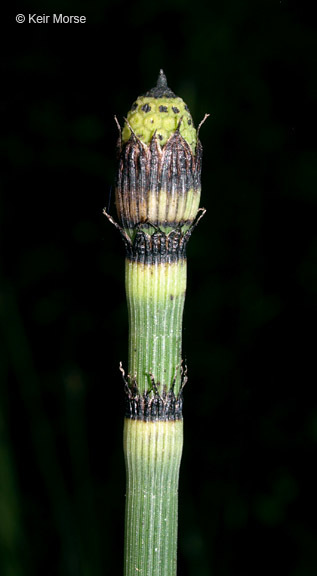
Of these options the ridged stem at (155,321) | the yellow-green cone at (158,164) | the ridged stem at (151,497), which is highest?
the yellow-green cone at (158,164)

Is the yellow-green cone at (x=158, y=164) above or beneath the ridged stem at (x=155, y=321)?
above

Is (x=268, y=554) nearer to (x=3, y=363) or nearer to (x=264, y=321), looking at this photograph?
(x=264, y=321)

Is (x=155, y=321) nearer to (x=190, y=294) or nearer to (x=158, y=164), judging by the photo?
(x=158, y=164)

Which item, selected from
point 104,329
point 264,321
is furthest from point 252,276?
point 104,329

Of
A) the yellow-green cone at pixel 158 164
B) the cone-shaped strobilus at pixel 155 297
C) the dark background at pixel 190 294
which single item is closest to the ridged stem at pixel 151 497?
the cone-shaped strobilus at pixel 155 297

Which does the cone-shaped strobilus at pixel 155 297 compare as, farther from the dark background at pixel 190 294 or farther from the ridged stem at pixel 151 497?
the dark background at pixel 190 294

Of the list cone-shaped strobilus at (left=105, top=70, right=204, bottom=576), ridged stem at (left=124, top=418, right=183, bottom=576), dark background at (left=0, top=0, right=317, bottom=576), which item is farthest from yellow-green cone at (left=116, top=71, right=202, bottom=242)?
dark background at (left=0, top=0, right=317, bottom=576)

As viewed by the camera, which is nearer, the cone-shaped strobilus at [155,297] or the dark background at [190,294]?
the cone-shaped strobilus at [155,297]
